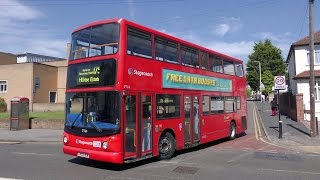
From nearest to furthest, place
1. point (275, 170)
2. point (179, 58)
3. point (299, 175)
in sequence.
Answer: point (299, 175)
point (275, 170)
point (179, 58)

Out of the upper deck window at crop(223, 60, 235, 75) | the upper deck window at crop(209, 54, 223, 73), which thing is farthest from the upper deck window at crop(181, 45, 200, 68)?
the upper deck window at crop(223, 60, 235, 75)

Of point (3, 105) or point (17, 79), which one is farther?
point (17, 79)

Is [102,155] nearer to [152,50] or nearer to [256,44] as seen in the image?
[152,50]

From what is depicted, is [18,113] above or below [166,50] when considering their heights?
below

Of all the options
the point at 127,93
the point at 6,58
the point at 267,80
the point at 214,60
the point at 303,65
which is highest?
the point at 6,58

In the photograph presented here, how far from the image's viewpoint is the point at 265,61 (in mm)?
79625

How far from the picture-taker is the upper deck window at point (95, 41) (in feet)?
36.6

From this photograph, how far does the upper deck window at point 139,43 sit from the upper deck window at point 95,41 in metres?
0.47

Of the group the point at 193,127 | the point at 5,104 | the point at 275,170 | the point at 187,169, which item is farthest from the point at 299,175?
the point at 5,104

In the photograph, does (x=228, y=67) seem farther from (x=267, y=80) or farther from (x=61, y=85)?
(x=267, y=80)

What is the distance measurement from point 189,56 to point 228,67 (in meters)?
4.25

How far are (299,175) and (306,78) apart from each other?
25022 millimetres

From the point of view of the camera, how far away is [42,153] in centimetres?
1462

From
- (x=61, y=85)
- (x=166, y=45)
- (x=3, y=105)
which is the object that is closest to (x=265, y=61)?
(x=61, y=85)
